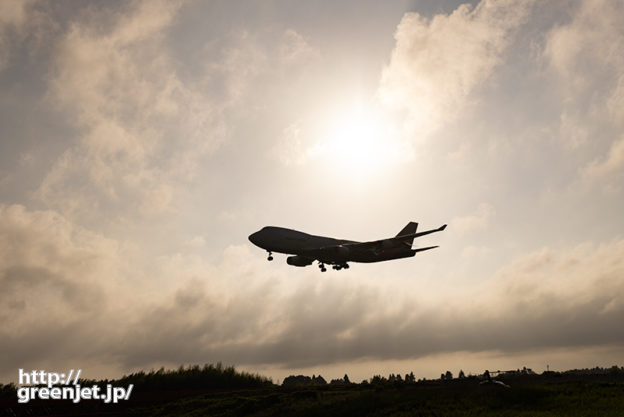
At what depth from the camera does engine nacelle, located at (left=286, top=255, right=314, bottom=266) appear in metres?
70.1

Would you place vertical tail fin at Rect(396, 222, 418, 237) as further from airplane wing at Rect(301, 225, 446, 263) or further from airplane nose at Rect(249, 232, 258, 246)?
airplane nose at Rect(249, 232, 258, 246)

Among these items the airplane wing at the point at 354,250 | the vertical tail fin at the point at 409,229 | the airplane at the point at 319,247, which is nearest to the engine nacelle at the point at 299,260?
the airplane at the point at 319,247

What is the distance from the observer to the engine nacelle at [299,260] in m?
70.1

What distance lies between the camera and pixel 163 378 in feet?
258

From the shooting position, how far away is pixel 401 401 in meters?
41.6

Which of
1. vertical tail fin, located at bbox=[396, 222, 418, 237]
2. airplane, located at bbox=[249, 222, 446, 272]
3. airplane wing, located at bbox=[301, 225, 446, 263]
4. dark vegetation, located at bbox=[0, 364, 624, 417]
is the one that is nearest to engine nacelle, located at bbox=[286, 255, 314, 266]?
airplane, located at bbox=[249, 222, 446, 272]

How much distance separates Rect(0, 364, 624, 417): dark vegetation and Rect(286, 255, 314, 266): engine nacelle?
775 inches

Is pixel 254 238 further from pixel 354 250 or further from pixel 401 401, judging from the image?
pixel 401 401

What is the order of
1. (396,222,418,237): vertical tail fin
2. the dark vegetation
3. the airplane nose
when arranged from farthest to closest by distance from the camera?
1. (396,222,418,237): vertical tail fin
2. the airplane nose
3. the dark vegetation

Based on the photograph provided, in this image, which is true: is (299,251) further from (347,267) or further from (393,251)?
(393,251)

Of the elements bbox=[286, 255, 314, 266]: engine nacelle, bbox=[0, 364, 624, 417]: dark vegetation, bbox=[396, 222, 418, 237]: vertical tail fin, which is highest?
bbox=[396, 222, 418, 237]: vertical tail fin

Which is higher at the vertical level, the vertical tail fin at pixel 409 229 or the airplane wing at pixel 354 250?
the vertical tail fin at pixel 409 229

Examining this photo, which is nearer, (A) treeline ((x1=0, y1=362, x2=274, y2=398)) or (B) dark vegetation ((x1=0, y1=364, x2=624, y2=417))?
(B) dark vegetation ((x1=0, y1=364, x2=624, y2=417))

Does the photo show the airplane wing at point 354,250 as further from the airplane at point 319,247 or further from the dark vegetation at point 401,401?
the dark vegetation at point 401,401
